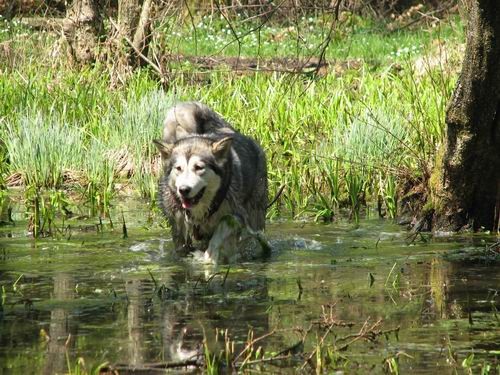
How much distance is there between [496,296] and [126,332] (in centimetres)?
234

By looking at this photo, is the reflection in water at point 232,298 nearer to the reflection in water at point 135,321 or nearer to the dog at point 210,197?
the reflection in water at point 135,321

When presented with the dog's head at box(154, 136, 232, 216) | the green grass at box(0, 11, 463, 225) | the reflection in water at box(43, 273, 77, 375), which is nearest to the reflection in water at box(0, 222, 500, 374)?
the reflection in water at box(43, 273, 77, 375)

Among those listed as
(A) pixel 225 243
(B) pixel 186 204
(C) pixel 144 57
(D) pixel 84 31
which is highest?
(D) pixel 84 31

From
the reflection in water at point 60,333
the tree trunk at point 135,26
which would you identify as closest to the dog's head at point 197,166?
the reflection in water at point 60,333

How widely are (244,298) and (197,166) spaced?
2175 mm

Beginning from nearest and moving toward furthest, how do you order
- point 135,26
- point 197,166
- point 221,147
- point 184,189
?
point 184,189, point 197,166, point 221,147, point 135,26

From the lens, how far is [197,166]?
9062mm

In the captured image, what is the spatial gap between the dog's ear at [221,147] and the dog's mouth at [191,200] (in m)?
0.34

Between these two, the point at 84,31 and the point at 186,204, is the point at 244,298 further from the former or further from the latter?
the point at 84,31

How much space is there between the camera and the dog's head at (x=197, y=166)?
9031mm

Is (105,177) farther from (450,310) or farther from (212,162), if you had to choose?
(450,310)

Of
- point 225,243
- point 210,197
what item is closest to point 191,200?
point 210,197

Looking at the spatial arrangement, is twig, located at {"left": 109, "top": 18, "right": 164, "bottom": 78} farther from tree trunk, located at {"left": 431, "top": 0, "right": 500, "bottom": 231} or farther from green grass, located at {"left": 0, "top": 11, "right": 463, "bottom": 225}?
tree trunk, located at {"left": 431, "top": 0, "right": 500, "bottom": 231}

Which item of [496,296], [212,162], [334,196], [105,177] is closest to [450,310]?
[496,296]
